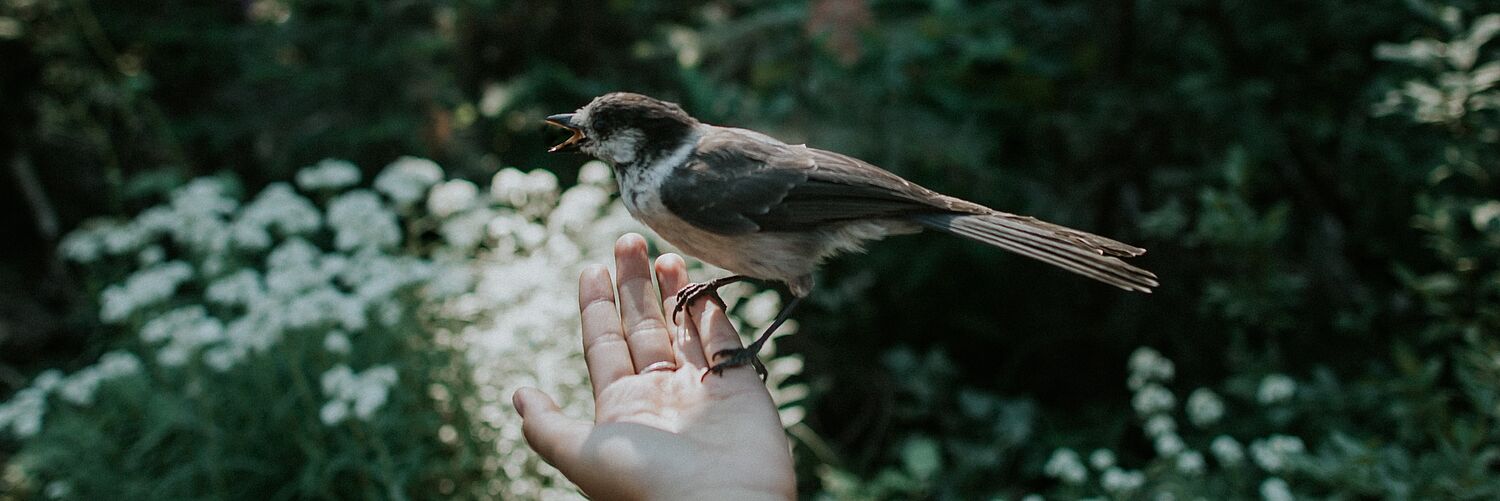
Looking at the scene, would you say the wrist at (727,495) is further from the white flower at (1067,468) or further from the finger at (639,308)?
the white flower at (1067,468)

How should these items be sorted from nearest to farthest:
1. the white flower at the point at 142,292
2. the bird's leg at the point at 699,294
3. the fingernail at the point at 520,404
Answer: the fingernail at the point at 520,404, the bird's leg at the point at 699,294, the white flower at the point at 142,292

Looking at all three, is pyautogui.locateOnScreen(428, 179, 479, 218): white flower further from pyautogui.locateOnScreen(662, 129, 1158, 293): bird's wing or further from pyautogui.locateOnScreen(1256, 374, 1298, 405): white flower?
pyautogui.locateOnScreen(1256, 374, 1298, 405): white flower

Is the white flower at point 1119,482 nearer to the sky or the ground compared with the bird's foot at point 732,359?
nearer to the sky

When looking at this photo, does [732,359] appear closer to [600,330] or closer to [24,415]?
[600,330]

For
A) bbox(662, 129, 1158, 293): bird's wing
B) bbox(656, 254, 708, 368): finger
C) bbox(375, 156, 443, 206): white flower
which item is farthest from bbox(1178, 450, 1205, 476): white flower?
bbox(375, 156, 443, 206): white flower

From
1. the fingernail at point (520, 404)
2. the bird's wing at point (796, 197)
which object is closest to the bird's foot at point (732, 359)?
the bird's wing at point (796, 197)

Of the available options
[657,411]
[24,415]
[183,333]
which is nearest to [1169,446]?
[657,411]

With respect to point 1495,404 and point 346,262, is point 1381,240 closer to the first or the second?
point 1495,404
